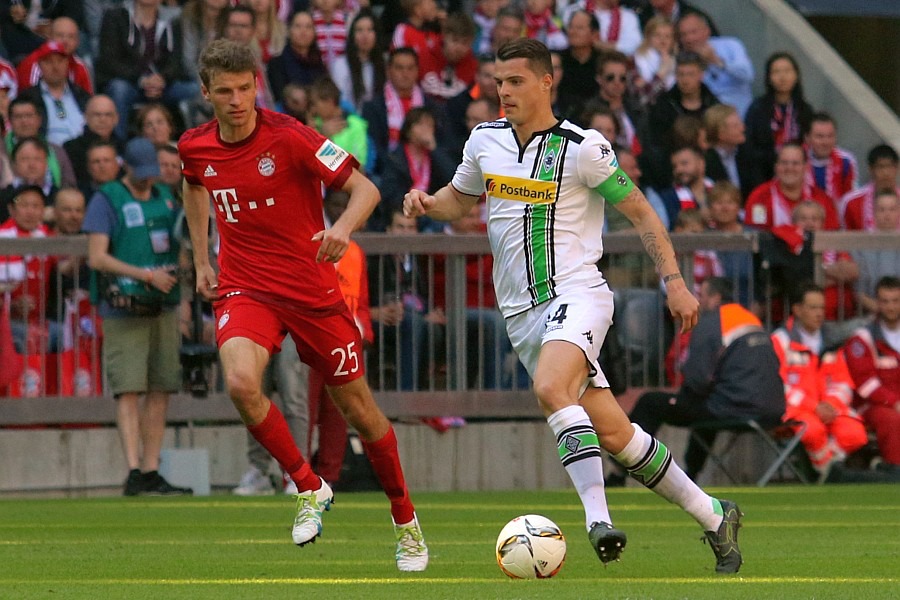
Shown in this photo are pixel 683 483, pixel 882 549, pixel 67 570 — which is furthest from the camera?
pixel 882 549

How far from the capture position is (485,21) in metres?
19.8

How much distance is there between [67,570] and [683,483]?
2.87m

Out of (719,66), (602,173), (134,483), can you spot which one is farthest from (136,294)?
(719,66)

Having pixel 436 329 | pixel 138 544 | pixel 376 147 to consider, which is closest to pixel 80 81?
pixel 376 147

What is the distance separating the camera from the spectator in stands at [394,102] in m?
17.6

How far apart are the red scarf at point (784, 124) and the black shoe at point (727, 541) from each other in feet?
34.8

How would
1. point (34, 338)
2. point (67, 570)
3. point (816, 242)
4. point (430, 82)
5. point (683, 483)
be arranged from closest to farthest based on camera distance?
point (683, 483)
point (67, 570)
point (34, 338)
point (816, 242)
point (430, 82)

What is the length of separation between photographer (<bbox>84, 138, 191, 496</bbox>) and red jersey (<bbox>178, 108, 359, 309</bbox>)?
5.05 metres

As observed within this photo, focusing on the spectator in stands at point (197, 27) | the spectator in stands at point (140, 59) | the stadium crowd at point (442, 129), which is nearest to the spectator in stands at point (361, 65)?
the stadium crowd at point (442, 129)

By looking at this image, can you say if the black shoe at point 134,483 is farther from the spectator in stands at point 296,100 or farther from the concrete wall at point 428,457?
the spectator in stands at point 296,100

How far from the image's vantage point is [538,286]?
28.2 ft

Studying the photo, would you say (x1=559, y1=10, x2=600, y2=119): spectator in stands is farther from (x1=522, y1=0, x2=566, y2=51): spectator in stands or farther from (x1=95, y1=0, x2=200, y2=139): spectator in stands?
(x1=95, y1=0, x2=200, y2=139): spectator in stands

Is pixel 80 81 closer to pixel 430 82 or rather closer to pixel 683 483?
pixel 430 82

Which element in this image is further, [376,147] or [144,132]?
[376,147]
